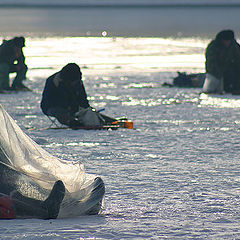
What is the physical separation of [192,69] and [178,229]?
571 inches

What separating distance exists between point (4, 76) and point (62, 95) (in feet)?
13.9

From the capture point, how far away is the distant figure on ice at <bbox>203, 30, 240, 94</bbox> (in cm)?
1225

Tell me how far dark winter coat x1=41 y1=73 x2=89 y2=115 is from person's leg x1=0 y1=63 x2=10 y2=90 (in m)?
3.84

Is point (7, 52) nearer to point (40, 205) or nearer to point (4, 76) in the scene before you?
point (4, 76)

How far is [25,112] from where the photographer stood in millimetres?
10883

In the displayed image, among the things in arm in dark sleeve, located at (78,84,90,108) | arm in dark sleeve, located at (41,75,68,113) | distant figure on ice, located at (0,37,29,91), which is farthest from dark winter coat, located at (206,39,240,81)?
arm in dark sleeve, located at (41,75,68,113)

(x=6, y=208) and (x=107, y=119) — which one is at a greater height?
(x=6, y=208)

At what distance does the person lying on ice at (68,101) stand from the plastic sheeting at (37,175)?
149 inches

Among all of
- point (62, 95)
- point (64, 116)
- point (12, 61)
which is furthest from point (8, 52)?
point (62, 95)

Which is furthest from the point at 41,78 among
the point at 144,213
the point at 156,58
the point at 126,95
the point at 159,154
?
the point at 144,213

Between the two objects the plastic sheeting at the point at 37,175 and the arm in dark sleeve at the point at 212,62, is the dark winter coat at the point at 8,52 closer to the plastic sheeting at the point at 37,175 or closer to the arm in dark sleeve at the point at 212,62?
the arm in dark sleeve at the point at 212,62

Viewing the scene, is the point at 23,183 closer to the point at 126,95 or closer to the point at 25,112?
the point at 25,112

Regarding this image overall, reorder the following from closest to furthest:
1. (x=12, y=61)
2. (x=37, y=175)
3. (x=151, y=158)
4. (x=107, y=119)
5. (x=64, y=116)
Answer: (x=37, y=175) → (x=151, y=158) → (x=64, y=116) → (x=107, y=119) → (x=12, y=61)

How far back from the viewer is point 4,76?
42.4ft
